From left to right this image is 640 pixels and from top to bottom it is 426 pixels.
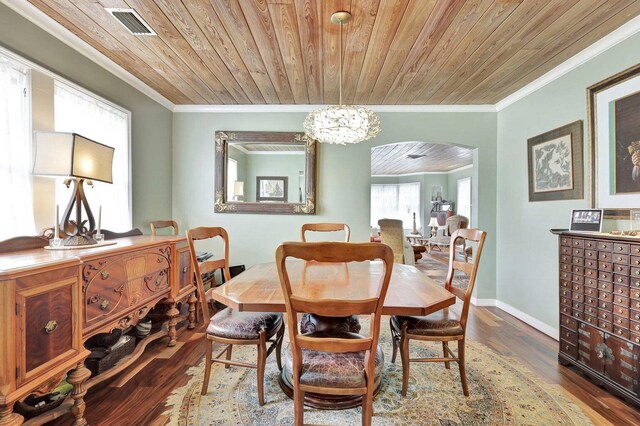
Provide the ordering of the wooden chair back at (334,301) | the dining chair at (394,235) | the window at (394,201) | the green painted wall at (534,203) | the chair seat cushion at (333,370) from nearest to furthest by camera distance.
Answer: the wooden chair back at (334,301), the chair seat cushion at (333,370), the green painted wall at (534,203), the dining chair at (394,235), the window at (394,201)

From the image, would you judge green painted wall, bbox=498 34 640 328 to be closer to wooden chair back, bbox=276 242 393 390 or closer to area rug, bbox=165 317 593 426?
area rug, bbox=165 317 593 426

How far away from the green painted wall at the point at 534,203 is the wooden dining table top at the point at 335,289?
1.86 metres

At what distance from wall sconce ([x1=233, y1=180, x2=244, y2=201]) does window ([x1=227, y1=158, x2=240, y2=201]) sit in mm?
14

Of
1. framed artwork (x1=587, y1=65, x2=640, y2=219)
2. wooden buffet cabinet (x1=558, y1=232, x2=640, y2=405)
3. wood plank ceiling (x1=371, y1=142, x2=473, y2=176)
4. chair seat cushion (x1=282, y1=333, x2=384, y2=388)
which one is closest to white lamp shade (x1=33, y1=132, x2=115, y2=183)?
chair seat cushion (x1=282, y1=333, x2=384, y2=388)

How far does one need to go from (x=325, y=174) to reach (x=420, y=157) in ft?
15.5

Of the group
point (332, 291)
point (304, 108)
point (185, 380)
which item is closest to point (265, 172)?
point (304, 108)

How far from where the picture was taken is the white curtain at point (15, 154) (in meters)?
1.82

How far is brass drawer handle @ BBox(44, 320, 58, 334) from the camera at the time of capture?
1320mm

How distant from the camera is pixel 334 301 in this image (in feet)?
3.87

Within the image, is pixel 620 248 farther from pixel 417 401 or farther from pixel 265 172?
pixel 265 172

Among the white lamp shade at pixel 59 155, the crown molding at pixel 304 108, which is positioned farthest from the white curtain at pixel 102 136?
the crown molding at pixel 304 108

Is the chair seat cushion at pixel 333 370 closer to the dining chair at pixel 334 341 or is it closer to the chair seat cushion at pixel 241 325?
the dining chair at pixel 334 341

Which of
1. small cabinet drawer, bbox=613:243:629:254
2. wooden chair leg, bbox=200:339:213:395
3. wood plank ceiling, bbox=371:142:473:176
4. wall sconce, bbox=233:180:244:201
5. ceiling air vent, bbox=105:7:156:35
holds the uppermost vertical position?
wood plank ceiling, bbox=371:142:473:176

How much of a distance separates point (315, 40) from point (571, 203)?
2731 mm
